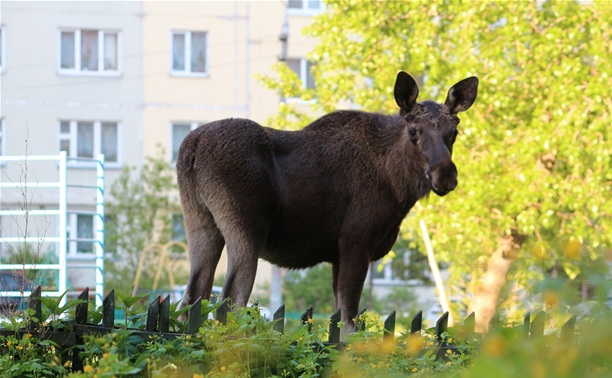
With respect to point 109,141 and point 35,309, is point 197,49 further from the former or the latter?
point 35,309

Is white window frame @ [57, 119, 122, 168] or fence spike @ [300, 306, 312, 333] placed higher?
white window frame @ [57, 119, 122, 168]

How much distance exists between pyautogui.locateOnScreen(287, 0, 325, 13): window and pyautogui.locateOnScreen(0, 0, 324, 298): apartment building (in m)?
1.12

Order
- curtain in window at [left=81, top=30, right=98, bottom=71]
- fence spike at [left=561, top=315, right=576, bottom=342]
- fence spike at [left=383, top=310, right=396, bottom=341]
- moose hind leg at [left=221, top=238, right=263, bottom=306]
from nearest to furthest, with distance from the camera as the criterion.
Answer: fence spike at [left=561, top=315, right=576, bottom=342] → fence spike at [left=383, top=310, right=396, bottom=341] → moose hind leg at [left=221, top=238, right=263, bottom=306] → curtain in window at [left=81, top=30, right=98, bottom=71]

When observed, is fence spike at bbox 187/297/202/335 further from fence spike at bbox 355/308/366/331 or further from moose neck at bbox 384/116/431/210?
moose neck at bbox 384/116/431/210

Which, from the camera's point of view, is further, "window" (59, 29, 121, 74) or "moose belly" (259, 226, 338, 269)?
"window" (59, 29, 121, 74)

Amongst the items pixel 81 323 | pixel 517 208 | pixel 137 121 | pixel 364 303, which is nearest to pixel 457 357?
pixel 81 323

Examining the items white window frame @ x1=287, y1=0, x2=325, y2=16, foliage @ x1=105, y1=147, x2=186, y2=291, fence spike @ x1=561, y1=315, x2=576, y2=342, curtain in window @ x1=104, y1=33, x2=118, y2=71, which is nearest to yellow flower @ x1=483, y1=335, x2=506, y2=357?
fence spike @ x1=561, y1=315, x2=576, y2=342

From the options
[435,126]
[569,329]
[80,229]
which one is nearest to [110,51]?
[80,229]

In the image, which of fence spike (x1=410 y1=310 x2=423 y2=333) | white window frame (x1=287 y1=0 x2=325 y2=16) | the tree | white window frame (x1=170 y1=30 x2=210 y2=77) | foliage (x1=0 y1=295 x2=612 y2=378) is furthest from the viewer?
white window frame (x1=287 y1=0 x2=325 y2=16)

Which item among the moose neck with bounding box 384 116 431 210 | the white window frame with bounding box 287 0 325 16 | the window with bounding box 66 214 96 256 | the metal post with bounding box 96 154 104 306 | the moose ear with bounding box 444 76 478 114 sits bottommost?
the window with bounding box 66 214 96 256

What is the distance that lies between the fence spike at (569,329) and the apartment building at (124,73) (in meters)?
33.9

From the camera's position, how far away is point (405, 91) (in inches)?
255

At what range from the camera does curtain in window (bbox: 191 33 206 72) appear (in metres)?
37.8

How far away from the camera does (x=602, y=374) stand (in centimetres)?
227
